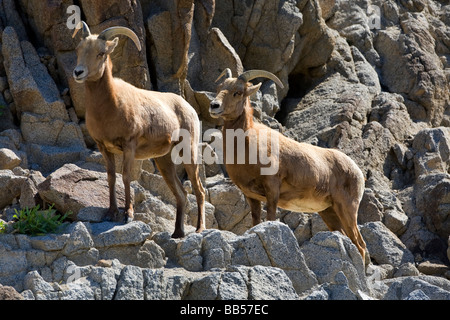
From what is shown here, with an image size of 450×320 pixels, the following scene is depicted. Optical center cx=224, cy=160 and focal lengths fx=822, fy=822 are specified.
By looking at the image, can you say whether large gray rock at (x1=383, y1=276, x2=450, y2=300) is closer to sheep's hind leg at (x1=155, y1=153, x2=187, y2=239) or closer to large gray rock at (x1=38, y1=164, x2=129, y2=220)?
sheep's hind leg at (x1=155, y1=153, x2=187, y2=239)

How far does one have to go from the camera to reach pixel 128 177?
1102 centimetres

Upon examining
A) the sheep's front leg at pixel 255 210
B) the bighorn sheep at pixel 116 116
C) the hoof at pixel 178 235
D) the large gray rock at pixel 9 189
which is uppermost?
the bighorn sheep at pixel 116 116

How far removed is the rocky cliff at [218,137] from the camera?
9.66 meters

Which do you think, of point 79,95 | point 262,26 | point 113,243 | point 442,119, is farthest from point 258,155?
point 442,119

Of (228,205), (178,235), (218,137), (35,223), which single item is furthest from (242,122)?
(35,223)

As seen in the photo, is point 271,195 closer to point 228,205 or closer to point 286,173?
point 286,173

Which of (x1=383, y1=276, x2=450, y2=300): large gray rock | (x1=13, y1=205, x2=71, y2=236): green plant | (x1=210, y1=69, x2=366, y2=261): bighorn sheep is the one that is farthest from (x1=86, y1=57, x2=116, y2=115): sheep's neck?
(x1=383, y1=276, x2=450, y2=300): large gray rock

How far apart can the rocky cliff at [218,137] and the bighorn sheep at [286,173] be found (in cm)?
94

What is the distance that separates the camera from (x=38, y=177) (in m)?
12.9

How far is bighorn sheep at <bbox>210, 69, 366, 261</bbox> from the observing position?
1225cm

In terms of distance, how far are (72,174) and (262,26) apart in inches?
306

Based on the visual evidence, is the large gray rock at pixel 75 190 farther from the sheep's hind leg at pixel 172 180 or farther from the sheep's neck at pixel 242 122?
the sheep's neck at pixel 242 122

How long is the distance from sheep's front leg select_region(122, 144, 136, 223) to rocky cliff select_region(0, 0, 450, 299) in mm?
279

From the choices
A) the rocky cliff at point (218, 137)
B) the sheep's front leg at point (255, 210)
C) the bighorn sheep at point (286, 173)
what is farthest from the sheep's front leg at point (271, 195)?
the rocky cliff at point (218, 137)
